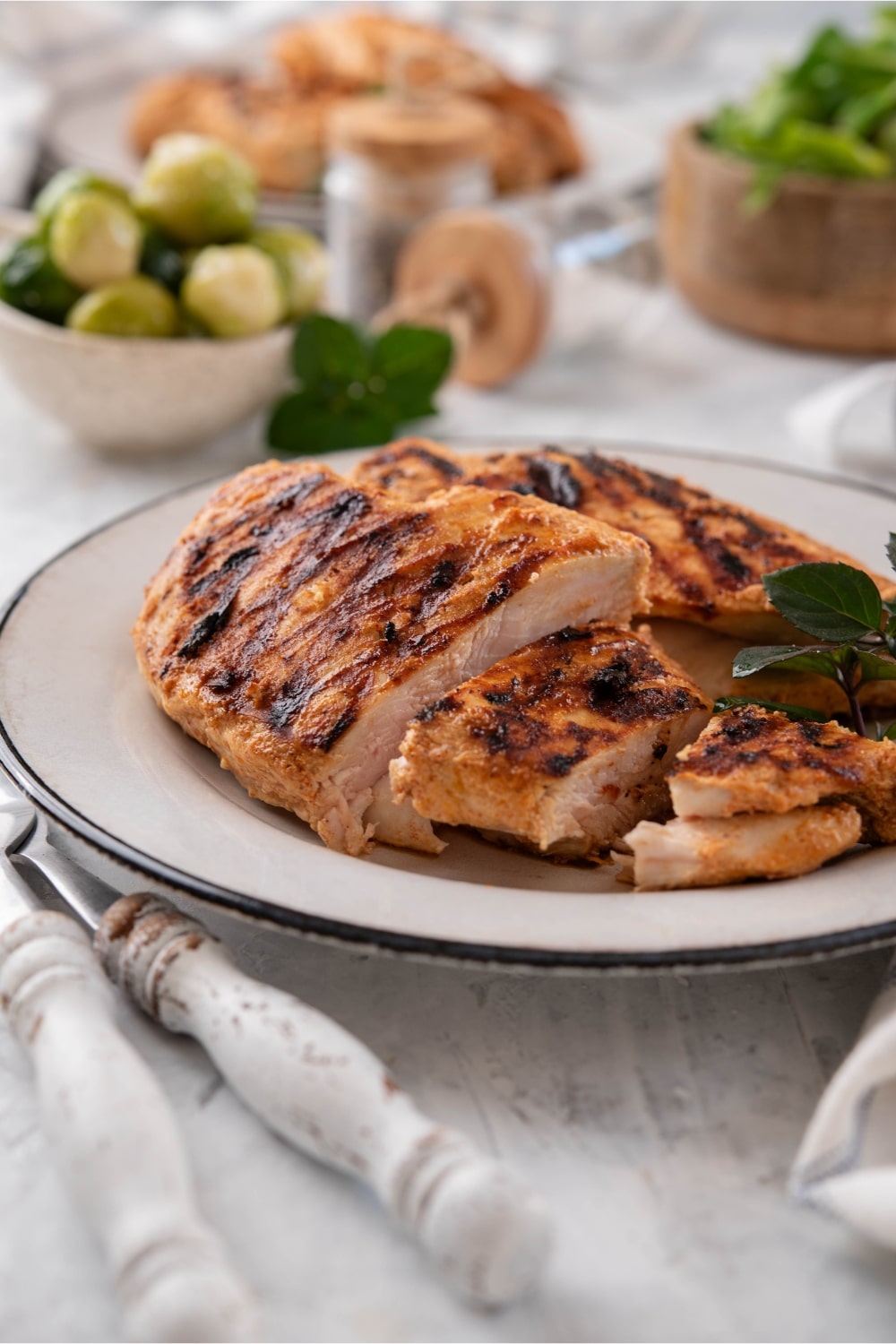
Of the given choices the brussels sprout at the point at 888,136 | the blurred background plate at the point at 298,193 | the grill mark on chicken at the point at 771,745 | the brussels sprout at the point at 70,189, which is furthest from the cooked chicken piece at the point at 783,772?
the blurred background plate at the point at 298,193

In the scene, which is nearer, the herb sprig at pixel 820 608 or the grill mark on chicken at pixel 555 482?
the herb sprig at pixel 820 608

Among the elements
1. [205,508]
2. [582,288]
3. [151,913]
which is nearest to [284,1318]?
[151,913]

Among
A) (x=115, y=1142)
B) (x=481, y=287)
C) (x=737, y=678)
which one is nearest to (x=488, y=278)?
(x=481, y=287)

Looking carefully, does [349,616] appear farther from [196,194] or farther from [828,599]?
[196,194]

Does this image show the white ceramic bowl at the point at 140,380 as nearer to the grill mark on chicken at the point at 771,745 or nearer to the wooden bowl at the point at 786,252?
the wooden bowl at the point at 786,252

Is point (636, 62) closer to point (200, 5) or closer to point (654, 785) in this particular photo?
point (200, 5)

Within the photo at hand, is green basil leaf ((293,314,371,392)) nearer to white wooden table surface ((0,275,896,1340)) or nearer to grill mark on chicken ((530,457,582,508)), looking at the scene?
grill mark on chicken ((530,457,582,508))

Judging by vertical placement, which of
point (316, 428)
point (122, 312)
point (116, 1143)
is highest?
point (122, 312)
